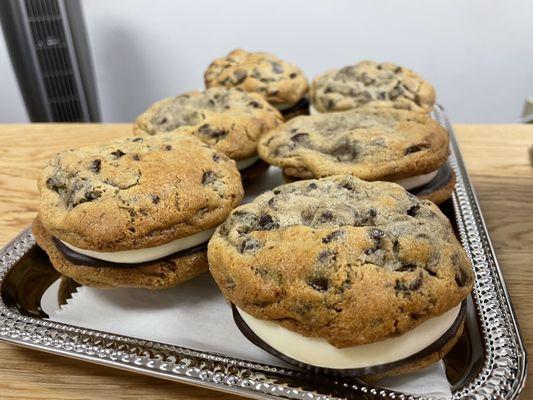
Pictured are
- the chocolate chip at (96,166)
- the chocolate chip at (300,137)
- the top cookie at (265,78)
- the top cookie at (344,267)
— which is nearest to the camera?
the top cookie at (344,267)

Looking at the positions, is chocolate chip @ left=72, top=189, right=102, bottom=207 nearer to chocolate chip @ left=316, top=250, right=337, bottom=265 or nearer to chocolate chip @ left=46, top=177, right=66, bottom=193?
chocolate chip @ left=46, top=177, right=66, bottom=193

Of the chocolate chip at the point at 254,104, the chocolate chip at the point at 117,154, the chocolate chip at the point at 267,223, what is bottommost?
the chocolate chip at the point at 254,104

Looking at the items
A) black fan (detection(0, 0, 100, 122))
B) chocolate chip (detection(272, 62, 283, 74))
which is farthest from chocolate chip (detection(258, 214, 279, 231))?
black fan (detection(0, 0, 100, 122))

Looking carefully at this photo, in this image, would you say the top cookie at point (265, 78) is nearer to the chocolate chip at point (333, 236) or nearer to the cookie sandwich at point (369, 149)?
the cookie sandwich at point (369, 149)

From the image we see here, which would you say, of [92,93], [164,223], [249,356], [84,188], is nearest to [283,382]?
[249,356]

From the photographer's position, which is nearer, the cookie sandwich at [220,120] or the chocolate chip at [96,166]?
the chocolate chip at [96,166]

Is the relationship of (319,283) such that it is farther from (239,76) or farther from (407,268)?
(239,76)

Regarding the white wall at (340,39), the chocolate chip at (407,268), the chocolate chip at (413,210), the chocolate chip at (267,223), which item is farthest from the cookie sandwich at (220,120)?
the white wall at (340,39)
